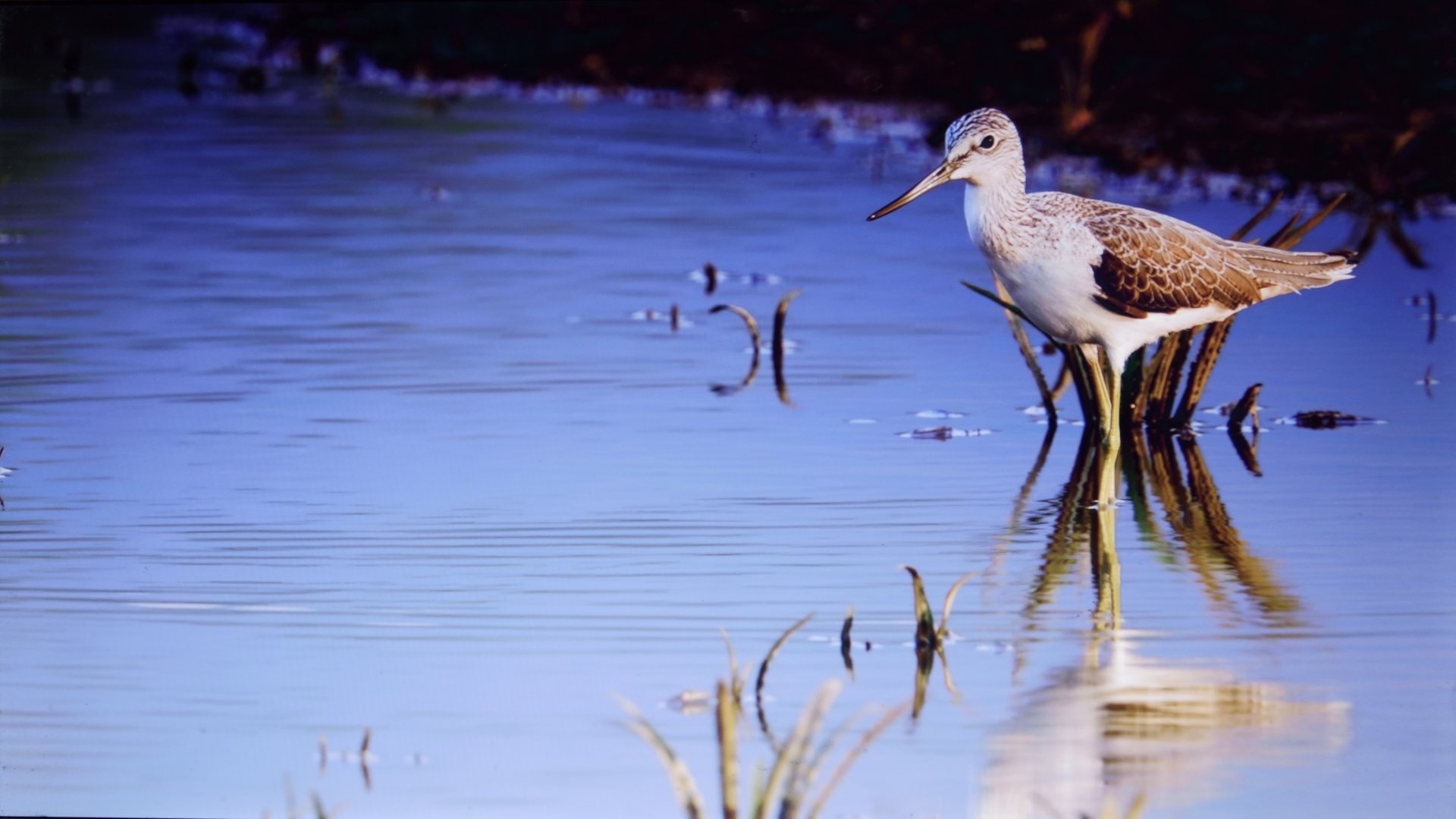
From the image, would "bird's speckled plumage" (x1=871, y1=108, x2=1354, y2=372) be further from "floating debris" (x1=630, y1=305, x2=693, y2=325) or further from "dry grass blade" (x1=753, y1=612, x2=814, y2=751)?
"floating debris" (x1=630, y1=305, x2=693, y2=325)

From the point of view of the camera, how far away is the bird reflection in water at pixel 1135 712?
14.1 ft

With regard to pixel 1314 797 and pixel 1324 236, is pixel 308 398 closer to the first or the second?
pixel 1314 797

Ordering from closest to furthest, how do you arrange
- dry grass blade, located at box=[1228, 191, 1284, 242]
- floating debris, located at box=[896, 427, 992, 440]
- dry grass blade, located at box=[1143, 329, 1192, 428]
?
dry grass blade, located at box=[1228, 191, 1284, 242], dry grass blade, located at box=[1143, 329, 1192, 428], floating debris, located at box=[896, 427, 992, 440]

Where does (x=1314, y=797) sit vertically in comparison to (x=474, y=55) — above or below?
below

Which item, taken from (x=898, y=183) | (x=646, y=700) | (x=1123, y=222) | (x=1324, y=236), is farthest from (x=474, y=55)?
(x=646, y=700)

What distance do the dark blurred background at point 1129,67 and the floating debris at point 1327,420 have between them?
3698 millimetres

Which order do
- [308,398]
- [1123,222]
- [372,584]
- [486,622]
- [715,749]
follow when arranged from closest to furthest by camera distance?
[715,749] < [486,622] < [372,584] < [1123,222] < [308,398]

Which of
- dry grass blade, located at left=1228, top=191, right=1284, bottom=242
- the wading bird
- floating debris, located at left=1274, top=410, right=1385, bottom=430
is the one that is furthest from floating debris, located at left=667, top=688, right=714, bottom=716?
floating debris, located at left=1274, top=410, right=1385, bottom=430

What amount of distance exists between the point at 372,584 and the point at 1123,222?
8.25ft

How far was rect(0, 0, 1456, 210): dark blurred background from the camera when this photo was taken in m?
13.4

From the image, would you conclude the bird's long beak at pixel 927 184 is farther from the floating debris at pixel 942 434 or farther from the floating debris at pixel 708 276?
the floating debris at pixel 708 276

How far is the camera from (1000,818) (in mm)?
4172

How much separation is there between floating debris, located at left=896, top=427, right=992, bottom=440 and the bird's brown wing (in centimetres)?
108

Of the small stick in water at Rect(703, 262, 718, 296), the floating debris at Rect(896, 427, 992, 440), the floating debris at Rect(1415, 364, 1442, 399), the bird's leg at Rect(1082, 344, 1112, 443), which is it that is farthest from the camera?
the small stick in water at Rect(703, 262, 718, 296)
